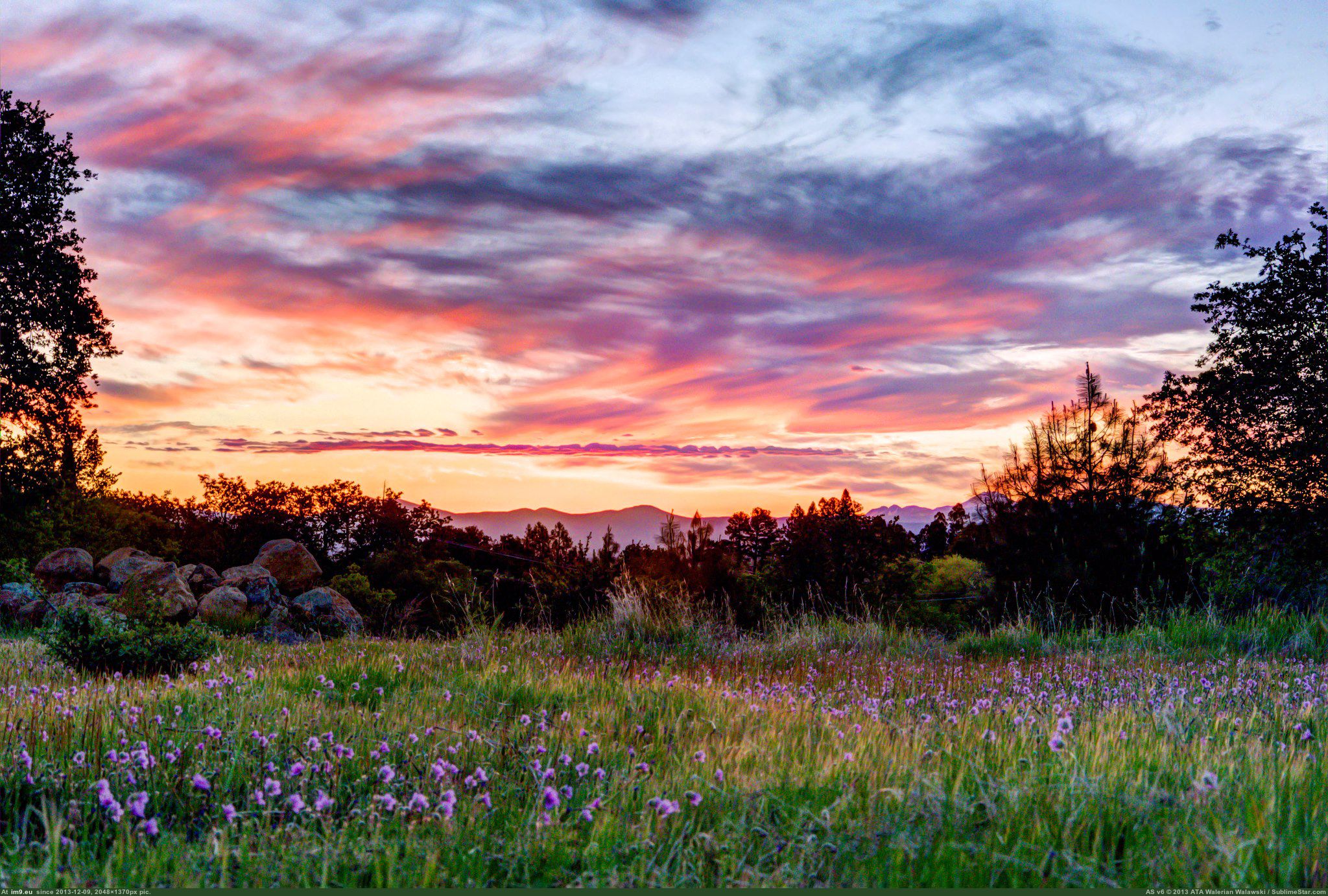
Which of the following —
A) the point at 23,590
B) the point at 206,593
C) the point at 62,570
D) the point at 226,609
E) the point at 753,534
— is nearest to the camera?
the point at 226,609

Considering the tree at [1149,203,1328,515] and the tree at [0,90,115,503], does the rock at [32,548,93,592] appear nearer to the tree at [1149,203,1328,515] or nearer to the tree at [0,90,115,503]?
the tree at [0,90,115,503]

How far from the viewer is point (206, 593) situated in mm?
13336

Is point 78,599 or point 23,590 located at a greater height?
point 78,599

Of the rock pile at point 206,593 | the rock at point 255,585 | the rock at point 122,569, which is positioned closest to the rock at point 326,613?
the rock pile at point 206,593

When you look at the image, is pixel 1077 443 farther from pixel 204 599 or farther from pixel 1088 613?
pixel 204 599

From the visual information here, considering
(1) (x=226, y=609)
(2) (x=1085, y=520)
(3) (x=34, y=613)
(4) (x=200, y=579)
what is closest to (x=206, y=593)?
(4) (x=200, y=579)

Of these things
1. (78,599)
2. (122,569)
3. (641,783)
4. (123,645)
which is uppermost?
(641,783)

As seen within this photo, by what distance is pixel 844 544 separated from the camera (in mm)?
15844

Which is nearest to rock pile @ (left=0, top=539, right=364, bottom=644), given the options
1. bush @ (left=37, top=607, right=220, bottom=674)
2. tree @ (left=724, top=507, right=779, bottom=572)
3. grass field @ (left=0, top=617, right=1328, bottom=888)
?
bush @ (left=37, top=607, right=220, bottom=674)

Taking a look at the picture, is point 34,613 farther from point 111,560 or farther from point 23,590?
point 111,560

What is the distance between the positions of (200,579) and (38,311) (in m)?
11.6

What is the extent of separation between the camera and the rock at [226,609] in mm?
11531

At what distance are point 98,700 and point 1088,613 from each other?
13.9 metres

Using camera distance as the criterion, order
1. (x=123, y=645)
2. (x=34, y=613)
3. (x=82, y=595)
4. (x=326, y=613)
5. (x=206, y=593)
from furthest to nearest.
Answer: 1. (x=206, y=593)
2. (x=326, y=613)
3. (x=34, y=613)
4. (x=82, y=595)
5. (x=123, y=645)
